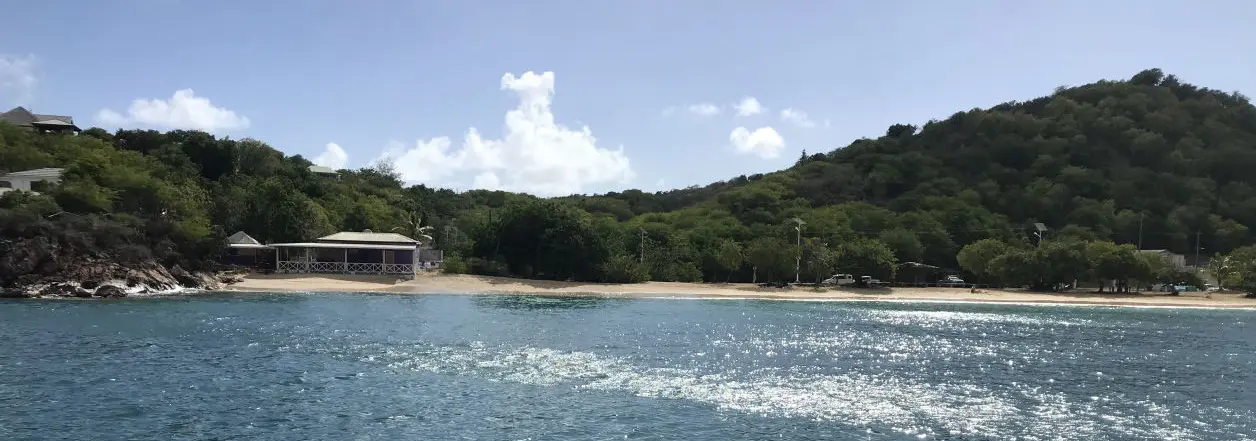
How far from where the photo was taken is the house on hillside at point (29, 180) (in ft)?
156

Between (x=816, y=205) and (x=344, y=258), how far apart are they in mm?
65171

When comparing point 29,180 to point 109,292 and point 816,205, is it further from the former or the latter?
point 816,205

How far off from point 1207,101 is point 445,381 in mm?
134946

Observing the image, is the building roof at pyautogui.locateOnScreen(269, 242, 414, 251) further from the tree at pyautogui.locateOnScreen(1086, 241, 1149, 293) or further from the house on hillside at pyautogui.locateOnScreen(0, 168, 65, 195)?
the tree at pyautogui.locateOnScreen(1086, 241, 1149, 293)

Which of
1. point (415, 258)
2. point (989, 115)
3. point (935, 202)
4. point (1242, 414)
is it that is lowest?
point (1242, 414)

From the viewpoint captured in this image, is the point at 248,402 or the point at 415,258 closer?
the point at 248,402

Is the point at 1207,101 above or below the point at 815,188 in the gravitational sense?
above

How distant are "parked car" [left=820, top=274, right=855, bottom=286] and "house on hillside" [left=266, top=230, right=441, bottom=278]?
31.2 m

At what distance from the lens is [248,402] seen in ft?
57.1

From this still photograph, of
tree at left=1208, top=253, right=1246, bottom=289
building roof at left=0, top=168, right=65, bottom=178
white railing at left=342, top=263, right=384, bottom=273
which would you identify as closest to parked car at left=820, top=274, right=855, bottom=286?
tree at left=1208, top=253, right=1246, bottom=289

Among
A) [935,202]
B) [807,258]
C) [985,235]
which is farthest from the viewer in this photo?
[935,202]

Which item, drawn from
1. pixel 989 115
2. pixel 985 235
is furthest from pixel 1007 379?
pixel 989 115

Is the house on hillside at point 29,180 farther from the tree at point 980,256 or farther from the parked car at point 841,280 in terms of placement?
the tree at point 980,256

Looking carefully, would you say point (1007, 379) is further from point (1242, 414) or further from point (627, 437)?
point (627, 437)
